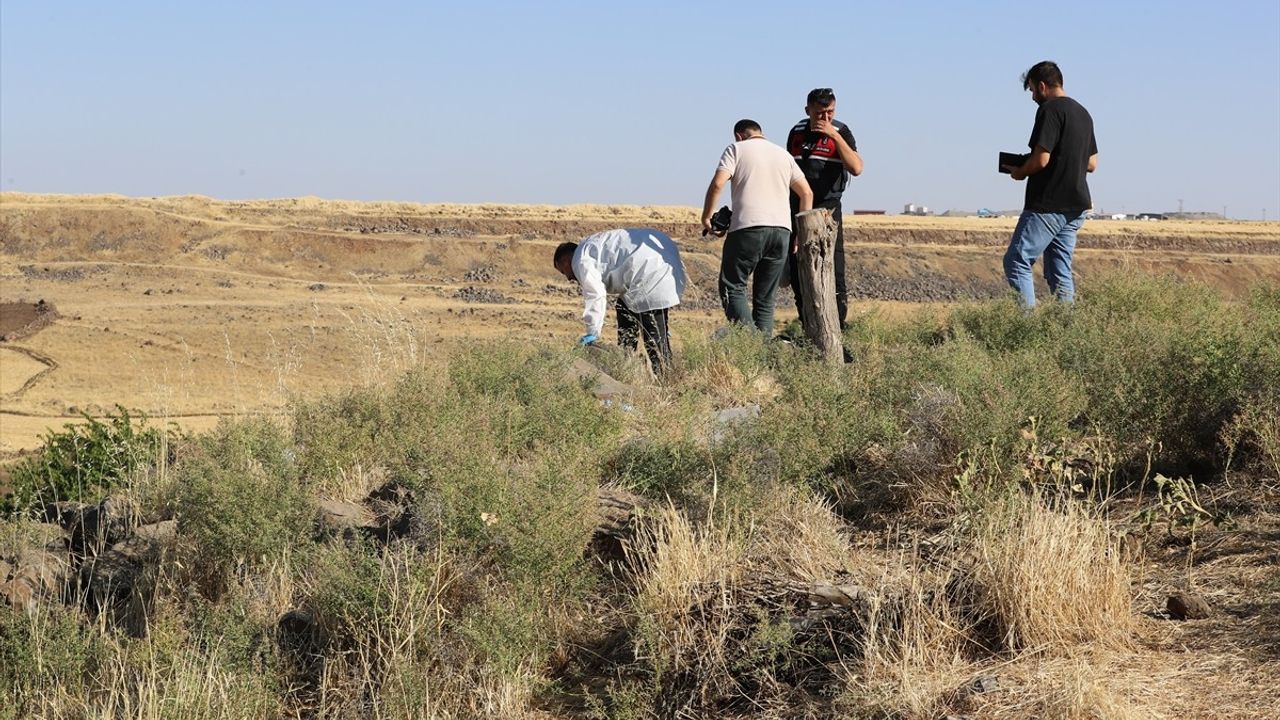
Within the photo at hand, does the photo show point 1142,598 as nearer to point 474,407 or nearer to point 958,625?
point 958,625

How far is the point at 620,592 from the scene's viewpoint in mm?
5137

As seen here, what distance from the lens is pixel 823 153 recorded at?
860cm

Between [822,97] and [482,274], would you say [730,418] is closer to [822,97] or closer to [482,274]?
[822,97]

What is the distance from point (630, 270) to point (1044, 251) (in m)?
2.78

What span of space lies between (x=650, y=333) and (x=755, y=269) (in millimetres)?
794

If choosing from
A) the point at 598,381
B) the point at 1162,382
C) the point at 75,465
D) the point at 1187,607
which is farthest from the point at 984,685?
the point at 75,465

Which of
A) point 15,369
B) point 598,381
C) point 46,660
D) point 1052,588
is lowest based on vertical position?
point 15,369

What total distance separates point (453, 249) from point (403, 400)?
2813cm

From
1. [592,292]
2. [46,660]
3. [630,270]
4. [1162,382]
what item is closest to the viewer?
[46,660]

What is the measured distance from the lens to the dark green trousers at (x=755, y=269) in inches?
323

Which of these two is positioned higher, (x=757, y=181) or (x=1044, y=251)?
(x=757, y=181)

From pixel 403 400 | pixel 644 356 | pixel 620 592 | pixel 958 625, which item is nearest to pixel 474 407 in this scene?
pixel 403 400

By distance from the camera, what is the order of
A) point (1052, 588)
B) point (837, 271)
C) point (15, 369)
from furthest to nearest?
1. point (15, 369)
2. point (837, 271)
3. point (1052, 588)

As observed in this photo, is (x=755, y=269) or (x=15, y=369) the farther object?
(x=15, y=369)
